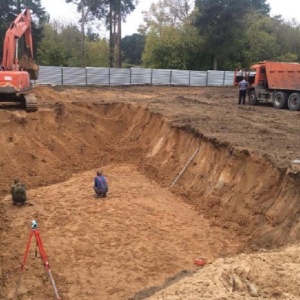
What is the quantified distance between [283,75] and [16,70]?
47.6 feet

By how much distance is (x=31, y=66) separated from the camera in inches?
730

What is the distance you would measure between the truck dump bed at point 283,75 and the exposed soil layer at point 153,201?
324cm

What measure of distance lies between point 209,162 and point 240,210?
2.85m

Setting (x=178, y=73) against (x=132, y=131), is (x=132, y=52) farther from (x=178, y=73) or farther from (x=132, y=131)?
(x=132, y=131)

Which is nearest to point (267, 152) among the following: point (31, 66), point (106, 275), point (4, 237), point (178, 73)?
point (106, 275)

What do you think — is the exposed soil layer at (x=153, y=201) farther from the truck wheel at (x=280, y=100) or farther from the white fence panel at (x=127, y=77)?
the white fence panel at (x=127, y=77)

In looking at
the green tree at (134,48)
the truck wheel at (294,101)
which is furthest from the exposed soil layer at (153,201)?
the green tree at (134,48)

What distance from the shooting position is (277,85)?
79.1 ft

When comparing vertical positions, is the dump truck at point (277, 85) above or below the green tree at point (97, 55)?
below

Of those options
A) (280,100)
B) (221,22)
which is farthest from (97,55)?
(280,100)

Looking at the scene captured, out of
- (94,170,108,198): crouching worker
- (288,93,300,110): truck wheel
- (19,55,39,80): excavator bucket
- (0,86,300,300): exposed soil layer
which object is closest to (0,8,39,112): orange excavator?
(19,55,39,80): excavator bucket

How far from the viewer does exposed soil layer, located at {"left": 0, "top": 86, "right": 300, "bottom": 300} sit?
8367 millimetres

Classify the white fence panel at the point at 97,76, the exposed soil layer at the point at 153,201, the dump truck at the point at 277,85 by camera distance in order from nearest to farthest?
the exposed soil layer at the point at 153,201
the dump truck at the point at 277,85
the white fence panel at the point at 97,76

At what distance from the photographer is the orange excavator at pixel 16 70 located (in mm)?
15734
